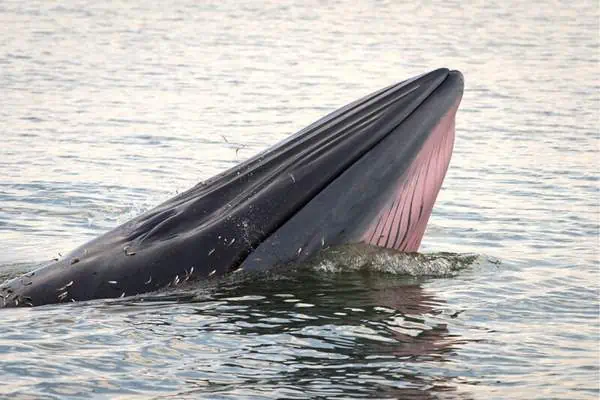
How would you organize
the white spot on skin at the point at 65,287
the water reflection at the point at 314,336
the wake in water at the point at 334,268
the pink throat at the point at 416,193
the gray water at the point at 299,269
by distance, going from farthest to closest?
the pink throat at the point at 416,193 < the wake in water at the point at 334,268 < the white spot on skin at the point at 65,287 < the gray water at the point at 299,269 < the water reflection at the point at 314,336

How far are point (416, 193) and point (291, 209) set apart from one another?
0.93 meters

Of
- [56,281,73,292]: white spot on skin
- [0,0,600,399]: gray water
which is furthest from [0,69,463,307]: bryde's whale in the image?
[0,0,600,399]: gray water

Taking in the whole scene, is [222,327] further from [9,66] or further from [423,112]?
[9,66]

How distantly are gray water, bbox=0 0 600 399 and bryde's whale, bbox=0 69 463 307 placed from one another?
0.20 meters

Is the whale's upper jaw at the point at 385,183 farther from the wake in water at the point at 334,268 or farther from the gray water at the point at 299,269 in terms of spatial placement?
the gray water at the point at 299,269

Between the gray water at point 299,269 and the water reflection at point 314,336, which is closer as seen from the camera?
the water reflection at point 314,336

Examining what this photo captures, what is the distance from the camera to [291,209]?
9609 millimetres

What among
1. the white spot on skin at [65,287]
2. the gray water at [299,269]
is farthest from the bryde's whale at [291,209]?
the gray water at [299,269]

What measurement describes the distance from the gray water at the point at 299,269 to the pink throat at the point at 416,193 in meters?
0.47

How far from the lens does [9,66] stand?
85.7 feet

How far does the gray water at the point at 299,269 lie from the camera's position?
824cm

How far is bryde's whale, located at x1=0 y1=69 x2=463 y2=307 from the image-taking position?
940 cm

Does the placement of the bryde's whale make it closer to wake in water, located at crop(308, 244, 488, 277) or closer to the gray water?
wake in water, located at crop(308, 244, 488, 277)

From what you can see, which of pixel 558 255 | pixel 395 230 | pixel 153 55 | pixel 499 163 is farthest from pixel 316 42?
pixel 395 230
